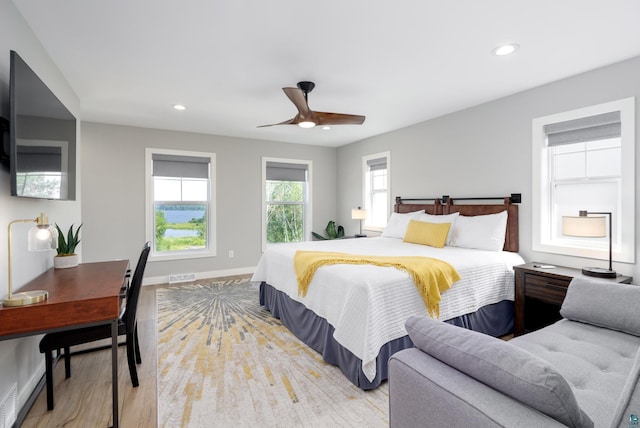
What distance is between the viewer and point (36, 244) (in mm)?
1781

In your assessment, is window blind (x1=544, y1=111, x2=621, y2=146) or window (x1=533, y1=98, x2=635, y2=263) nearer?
window (x1=533, y1=98, x2=635, y2=263)

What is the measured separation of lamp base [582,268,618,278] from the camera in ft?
8.40

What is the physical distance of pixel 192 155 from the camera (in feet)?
17.3

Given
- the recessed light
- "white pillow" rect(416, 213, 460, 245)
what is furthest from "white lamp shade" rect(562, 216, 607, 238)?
the recessed light

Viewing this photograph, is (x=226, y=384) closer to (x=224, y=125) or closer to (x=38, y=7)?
(x=38, y=7)

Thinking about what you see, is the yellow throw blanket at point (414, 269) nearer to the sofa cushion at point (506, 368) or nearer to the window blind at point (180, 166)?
the sofa cushion at point (506, 368)

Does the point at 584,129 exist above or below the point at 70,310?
above

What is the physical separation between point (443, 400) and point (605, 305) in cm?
163

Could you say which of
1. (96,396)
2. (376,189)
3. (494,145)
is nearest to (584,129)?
(494,145)

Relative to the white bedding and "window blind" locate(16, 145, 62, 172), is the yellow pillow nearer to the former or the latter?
the white bedding

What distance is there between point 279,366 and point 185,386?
69cm

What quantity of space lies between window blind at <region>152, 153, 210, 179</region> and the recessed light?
4422 millimetres

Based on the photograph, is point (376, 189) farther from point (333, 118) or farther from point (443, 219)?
point (333, 118)

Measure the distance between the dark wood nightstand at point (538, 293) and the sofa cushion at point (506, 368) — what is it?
2055 mm
